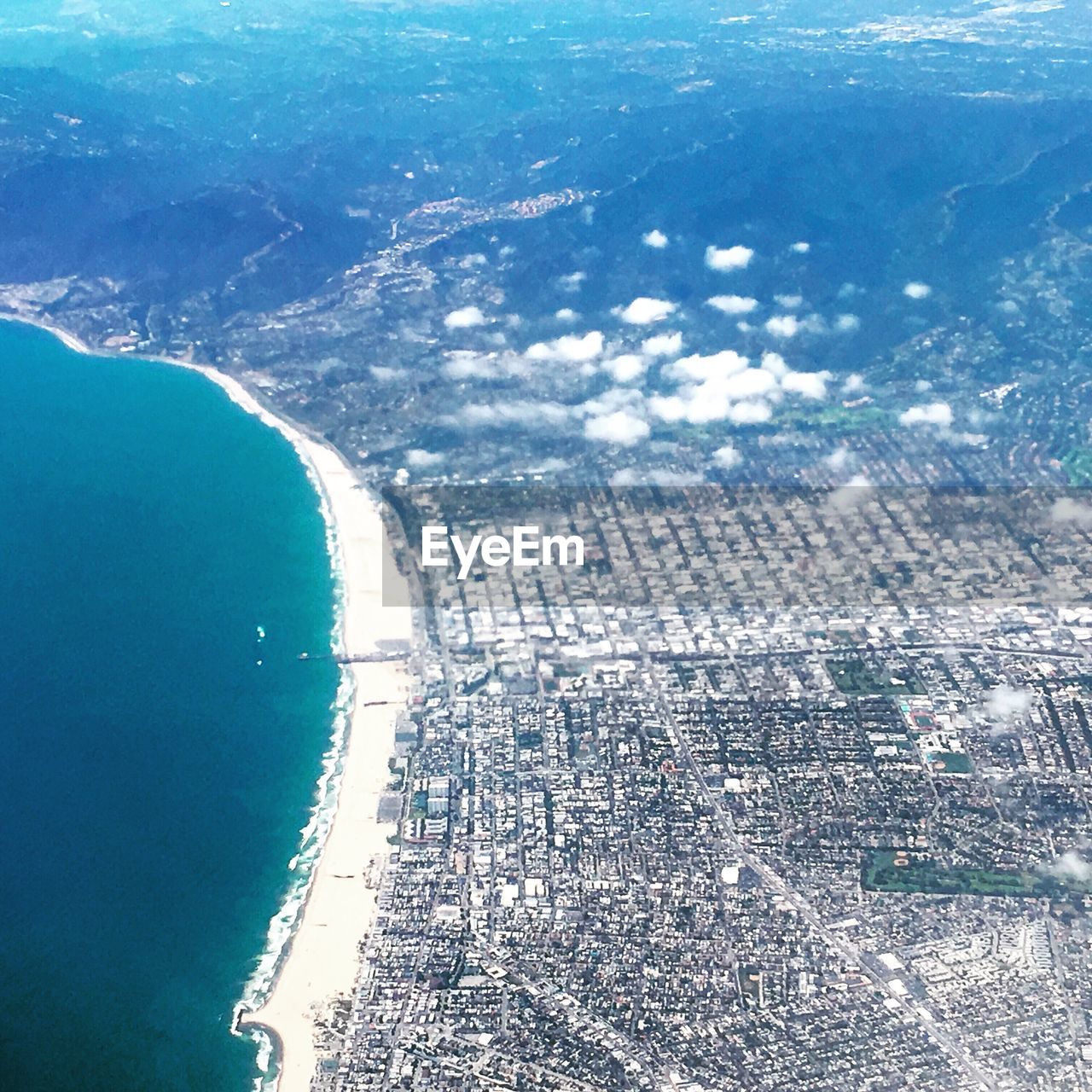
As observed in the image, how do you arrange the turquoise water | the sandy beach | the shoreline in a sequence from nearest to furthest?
the shoreline < the sandy beach < the turquoise water

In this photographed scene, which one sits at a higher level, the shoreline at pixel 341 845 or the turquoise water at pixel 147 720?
the shoreline at pixel 341 845

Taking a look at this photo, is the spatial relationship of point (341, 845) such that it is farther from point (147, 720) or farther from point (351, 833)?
point (147, 720)

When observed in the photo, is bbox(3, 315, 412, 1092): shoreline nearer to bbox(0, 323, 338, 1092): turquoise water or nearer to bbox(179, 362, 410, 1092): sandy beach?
bbox(179, 362, 410, 1092): sandy beach

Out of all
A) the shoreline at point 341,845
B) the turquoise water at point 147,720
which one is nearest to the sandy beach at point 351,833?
the shoreline at point 341,845

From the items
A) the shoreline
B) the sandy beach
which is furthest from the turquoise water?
the sandy beach

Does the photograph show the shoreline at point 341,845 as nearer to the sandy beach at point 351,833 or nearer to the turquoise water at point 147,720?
the sandy beach at point 351,833

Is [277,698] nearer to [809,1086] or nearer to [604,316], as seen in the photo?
[809,1086]
